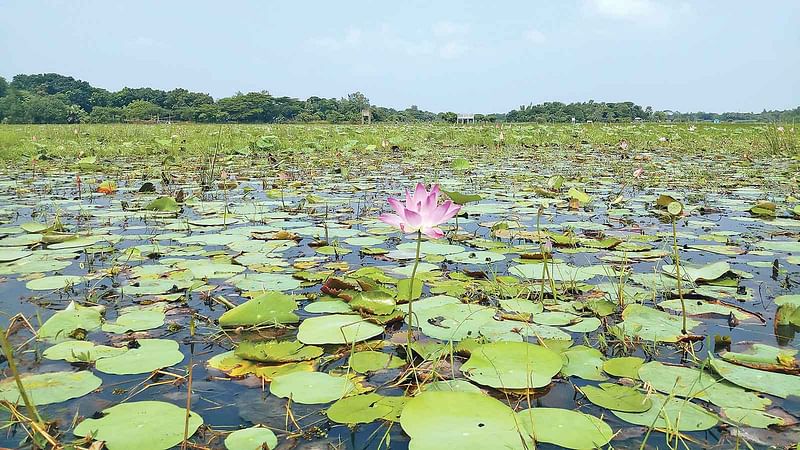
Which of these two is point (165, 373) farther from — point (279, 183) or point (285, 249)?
point (279, 183)

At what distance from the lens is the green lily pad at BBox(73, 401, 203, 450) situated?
3.88 feet

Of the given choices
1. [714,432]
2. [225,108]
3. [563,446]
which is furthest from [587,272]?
[225,108]

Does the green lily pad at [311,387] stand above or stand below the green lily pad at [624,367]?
below

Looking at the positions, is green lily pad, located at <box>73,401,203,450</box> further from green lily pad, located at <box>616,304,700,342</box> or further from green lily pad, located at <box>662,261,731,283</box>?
green lily pad, located at <box>662,261,731,283</box>

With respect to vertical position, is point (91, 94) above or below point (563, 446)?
above

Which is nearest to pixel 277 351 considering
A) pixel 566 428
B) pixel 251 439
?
pixel 251 439

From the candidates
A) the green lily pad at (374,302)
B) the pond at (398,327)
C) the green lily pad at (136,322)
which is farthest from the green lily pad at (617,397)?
the green lily pad at (136,322)

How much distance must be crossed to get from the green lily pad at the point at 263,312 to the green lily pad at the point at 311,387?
1.33 ft

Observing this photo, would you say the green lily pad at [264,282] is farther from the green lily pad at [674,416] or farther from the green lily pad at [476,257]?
the green lily pad at [674,416]

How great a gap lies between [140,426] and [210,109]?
47.8 metres

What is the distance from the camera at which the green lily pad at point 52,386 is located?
54.4 inches

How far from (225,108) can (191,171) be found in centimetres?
4367

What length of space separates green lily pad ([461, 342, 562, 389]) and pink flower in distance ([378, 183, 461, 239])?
1.25 ft

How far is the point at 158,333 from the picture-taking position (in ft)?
6.21
